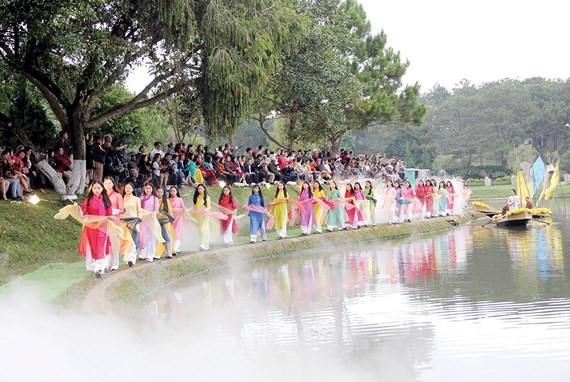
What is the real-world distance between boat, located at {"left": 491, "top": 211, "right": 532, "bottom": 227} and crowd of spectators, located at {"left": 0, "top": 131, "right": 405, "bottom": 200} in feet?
22.5

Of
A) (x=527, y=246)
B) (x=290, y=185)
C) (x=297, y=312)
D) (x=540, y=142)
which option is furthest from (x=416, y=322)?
(x=540, y=142)

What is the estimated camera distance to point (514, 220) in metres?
32.8

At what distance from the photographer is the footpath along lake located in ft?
31.4

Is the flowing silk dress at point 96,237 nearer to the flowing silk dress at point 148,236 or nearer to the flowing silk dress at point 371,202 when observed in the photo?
the flowing silk dress at point 148,236

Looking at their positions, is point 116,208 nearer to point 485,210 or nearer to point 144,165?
point 144,165

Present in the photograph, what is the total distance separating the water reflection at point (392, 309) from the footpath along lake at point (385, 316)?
2cm

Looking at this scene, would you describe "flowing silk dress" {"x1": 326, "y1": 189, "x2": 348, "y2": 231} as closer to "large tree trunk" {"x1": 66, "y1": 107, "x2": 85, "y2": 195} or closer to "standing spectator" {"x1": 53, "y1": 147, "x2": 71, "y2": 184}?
"large tree trunk" {"x1": 66, "y1": 107, "x2": 85, "y2": 195}

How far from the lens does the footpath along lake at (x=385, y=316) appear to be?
9.59 meters

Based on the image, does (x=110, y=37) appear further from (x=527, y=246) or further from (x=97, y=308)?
(x=527, y=246)

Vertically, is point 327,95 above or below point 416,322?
above

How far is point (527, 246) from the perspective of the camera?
23.7 m

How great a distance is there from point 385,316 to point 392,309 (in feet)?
1.96

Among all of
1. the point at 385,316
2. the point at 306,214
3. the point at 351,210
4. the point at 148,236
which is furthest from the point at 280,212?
the point at 385,316

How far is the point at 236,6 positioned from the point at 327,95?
15.2m
